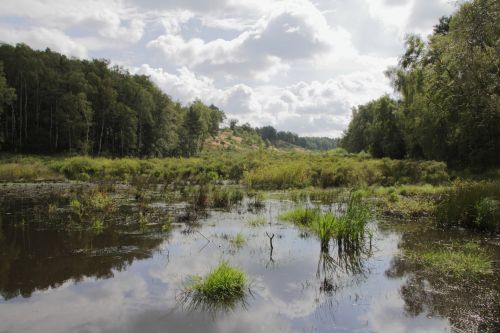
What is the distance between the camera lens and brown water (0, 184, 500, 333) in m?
6.90

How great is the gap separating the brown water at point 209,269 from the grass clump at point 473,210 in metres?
0.83

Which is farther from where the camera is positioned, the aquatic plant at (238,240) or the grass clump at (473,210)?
the grass clump at (473,210)

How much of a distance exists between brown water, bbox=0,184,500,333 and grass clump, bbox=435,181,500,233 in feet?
2.72

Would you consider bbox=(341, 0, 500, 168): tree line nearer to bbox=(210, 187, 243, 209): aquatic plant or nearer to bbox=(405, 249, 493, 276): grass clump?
bbox=(405, 249, 493, 276): grass clump

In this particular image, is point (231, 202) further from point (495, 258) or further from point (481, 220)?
point (495, 258)

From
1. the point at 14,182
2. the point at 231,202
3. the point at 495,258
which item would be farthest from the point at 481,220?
the point at 14,182

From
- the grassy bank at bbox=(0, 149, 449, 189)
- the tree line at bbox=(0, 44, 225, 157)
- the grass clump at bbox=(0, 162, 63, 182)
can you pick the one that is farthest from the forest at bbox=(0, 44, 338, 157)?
the grass clump at bbox=(0, 162, 63, 182)

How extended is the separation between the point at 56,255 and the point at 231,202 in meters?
9.93

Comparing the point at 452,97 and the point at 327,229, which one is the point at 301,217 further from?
the point at 452,97

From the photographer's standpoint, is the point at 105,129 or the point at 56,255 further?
the point at 105,129

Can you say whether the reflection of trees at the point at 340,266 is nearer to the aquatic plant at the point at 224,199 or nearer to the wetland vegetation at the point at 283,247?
the wetland vegetation at the point at 283,247

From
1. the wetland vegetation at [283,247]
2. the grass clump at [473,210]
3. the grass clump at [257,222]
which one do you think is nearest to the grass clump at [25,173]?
the wetland vegetation at [283,247]

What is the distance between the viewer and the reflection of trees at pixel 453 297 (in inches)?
267

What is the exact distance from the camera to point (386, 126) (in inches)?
Answer: 2119
